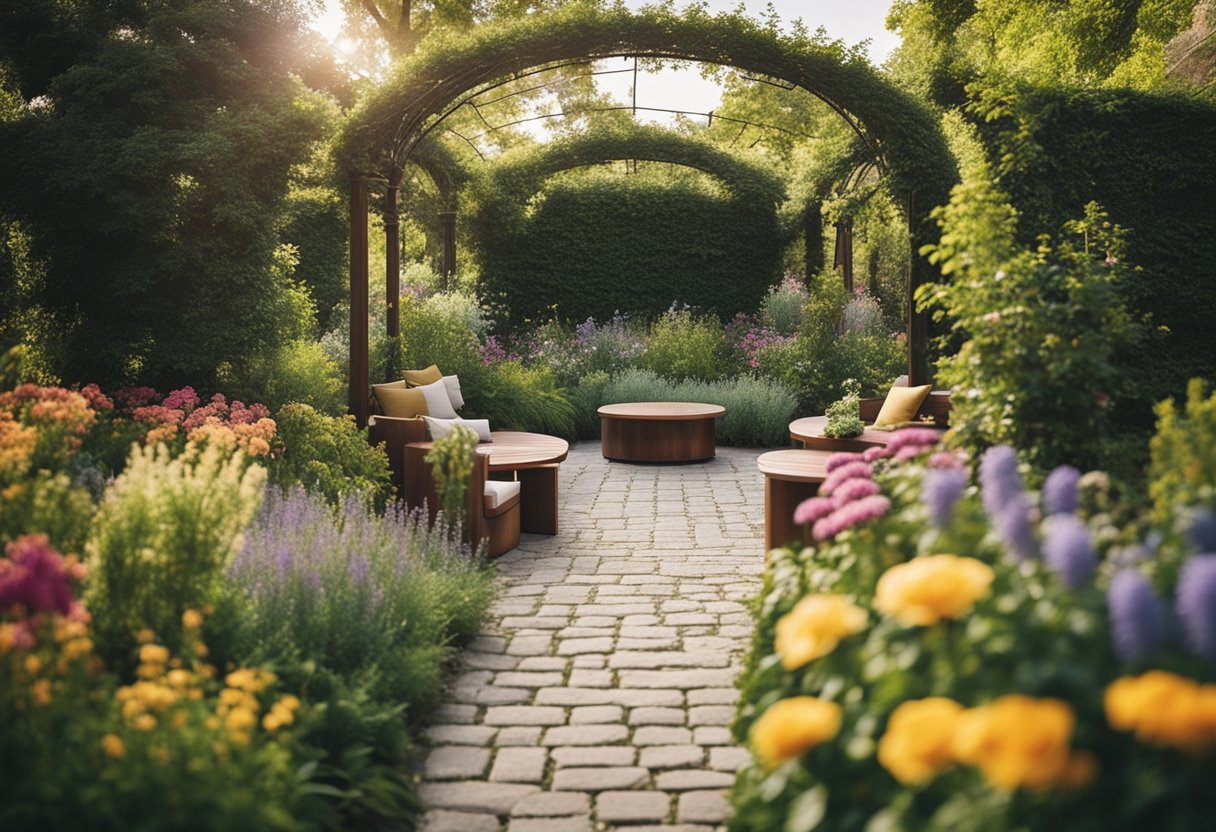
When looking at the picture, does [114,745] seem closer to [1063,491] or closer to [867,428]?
[1063,491]

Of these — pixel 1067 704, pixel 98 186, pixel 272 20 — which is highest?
pixel 272 20

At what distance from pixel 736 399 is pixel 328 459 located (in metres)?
5.60

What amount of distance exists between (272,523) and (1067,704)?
344cm

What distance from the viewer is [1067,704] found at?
5.08ft

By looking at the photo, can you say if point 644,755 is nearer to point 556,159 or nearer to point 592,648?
point 592,648

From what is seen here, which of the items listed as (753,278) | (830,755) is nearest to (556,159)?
(753,278)

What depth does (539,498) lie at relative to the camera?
6832mm

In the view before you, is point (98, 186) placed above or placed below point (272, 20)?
below

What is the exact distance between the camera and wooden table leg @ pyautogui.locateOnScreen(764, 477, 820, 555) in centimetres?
573

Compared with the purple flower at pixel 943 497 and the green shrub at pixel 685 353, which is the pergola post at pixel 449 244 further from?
the purple flower at pixel 943 497

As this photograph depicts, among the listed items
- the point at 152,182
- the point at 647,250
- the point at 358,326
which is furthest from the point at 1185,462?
the point at 647,250

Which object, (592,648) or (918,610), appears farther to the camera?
(592,648)

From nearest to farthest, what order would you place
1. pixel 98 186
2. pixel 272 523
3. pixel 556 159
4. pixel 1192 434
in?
pixel 1192 434 < pixel 272 523 < pixel 98 186 < pixel 556 159

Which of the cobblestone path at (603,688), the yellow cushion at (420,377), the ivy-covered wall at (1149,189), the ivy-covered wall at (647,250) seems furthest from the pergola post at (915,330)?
the ivy-covered wall at (647,250)
